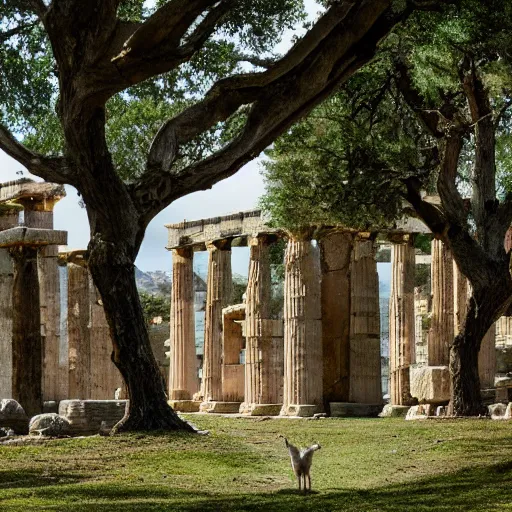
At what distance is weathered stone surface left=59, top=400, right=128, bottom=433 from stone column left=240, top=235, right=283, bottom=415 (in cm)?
1518

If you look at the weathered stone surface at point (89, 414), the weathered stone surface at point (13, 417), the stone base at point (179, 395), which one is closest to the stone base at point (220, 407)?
the stone base at point (179, 395)

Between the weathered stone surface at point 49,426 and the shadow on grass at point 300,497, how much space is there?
19.6 ft

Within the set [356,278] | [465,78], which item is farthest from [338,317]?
[465,78]

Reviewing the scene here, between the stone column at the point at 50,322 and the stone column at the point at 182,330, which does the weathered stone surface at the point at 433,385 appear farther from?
the stone column at the point at 182,330

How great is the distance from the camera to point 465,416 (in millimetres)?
25922

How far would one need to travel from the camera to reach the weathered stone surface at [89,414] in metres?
21.8

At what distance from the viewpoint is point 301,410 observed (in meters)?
34.5

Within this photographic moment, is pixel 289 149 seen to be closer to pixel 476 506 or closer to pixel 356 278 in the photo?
pixel 356 278

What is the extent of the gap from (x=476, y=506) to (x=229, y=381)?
2962 cm

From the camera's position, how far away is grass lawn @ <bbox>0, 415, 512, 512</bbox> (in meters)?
12.7

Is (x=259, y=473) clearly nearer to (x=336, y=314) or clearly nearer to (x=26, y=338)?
(x=26, y=338)

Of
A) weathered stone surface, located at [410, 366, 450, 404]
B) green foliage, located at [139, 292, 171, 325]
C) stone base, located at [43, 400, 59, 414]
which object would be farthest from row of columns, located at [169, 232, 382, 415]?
green foliage, located at [139, 292, 171, 325]

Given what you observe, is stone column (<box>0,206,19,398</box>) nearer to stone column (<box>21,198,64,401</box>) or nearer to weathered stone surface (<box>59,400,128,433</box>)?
weathered stone surface (<box>59,400,128,433</box>)

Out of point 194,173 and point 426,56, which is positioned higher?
point 426,56
